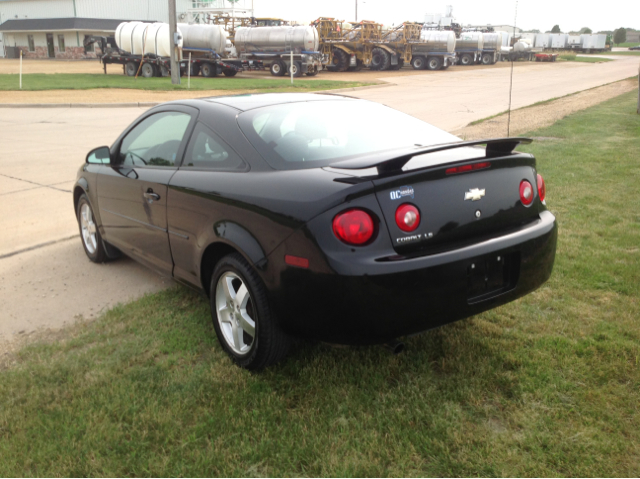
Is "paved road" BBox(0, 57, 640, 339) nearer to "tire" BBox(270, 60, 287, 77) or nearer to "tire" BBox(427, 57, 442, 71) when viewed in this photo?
"tire" BBox(270, 60, 287, 77)

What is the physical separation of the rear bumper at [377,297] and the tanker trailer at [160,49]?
33.6 meters

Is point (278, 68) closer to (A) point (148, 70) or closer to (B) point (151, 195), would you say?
(A) point (148, 70)

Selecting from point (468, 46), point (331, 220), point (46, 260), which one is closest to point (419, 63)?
point (468, 46)

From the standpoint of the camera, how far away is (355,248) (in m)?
2.73

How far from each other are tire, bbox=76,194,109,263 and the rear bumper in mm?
2777

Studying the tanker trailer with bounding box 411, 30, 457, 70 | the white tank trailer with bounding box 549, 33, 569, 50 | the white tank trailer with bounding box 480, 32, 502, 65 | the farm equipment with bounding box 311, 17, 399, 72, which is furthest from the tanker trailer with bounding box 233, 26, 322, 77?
the white tank trailer with bounding box 549, 33, 569, 50

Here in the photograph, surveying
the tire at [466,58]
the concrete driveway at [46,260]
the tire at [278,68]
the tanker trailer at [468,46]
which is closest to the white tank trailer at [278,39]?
the tire at [278,68]

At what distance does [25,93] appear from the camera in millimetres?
21969

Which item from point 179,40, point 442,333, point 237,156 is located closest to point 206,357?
point 237,156

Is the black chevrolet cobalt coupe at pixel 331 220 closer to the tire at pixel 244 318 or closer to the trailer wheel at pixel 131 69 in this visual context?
the tire at pixel 244 318

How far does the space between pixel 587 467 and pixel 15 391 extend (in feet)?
9.21

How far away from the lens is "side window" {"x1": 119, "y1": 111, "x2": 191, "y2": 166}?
4.00m

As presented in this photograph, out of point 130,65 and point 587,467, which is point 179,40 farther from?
point 587,467

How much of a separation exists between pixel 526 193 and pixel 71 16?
72108mm
